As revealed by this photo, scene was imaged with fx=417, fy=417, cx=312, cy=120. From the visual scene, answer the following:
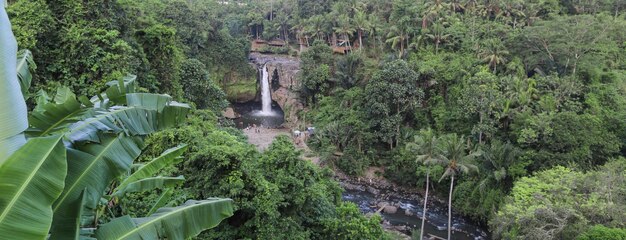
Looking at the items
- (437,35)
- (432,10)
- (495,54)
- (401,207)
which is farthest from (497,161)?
(432,10)

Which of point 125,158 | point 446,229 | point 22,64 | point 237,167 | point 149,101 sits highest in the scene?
point 22,64

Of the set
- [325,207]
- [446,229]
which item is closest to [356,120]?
[446,229]

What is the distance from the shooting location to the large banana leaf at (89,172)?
3451 millimetres

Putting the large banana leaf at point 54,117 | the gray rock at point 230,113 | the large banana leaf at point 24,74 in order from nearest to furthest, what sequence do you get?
the large banana leaf at point 54,117
the large banana leaf at point 24,74
the gray rock at point 230,113

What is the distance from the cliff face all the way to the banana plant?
32.5m

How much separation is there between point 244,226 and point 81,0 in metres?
9.92

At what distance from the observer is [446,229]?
21203mm

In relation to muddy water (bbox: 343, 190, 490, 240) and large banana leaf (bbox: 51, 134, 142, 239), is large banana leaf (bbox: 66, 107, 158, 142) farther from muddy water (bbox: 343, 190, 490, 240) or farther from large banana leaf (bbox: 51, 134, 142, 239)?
muddy water (bbox: 343, 190, 490, 240)

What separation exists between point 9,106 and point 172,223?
6.09ft

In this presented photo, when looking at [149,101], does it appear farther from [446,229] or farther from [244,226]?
[446,229]

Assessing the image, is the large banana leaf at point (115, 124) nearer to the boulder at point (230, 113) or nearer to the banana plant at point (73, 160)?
the banana plant at point (73, 160)

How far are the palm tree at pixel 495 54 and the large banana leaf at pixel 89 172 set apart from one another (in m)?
25.7

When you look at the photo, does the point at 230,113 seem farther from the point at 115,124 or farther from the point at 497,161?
the point at 115,124

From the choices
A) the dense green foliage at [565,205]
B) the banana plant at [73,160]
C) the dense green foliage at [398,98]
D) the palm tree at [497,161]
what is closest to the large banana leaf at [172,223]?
the banana plant at [73,160]
